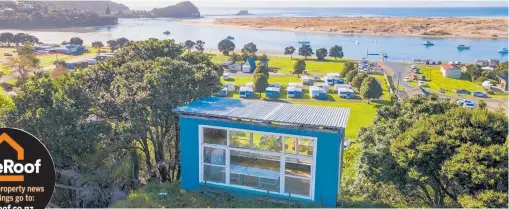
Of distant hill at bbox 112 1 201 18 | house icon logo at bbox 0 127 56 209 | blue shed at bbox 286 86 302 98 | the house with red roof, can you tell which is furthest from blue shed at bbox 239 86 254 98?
distant hill at bbox 112 1 201 18

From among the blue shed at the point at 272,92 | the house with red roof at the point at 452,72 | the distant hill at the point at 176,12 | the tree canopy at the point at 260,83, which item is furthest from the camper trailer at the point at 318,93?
the distant hill at the point at 176,12

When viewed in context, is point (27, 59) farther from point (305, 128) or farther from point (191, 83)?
point (305, 128)

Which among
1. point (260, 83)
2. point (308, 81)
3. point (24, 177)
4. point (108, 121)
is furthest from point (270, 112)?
point (308, 81)

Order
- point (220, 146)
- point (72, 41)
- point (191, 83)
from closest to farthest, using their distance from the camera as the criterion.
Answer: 1. point (220, 146)
2. point (191, 83)
3. point (72, 41)

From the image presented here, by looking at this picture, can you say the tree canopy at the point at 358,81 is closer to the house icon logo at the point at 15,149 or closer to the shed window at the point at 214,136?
the shed window at the point at 214,136

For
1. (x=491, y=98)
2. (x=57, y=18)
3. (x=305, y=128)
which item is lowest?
(x=491, y=98)

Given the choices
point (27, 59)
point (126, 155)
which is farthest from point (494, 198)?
point (27, 59)
